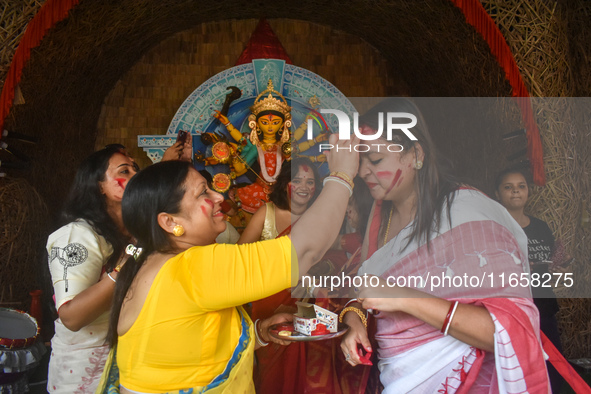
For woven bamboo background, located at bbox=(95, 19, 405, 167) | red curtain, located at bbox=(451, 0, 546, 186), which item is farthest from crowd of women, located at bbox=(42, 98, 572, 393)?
woven bamboo background, located at bbox=(95, 19, 405, 167)

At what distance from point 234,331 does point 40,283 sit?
1.85 metres

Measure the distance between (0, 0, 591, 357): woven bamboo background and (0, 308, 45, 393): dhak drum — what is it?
833mm

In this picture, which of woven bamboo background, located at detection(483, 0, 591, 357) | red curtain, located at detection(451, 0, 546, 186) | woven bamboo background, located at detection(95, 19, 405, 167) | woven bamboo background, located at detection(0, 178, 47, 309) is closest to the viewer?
red curtain, located at detection(451, 0, 546, 186)

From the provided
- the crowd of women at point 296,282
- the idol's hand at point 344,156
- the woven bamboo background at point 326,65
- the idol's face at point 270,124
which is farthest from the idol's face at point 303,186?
the idol's face at point 270,124

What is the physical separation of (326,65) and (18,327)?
7.92 feet

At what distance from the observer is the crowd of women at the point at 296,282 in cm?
126

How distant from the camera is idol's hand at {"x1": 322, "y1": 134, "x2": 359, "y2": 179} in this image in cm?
147

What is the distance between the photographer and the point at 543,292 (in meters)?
1.62

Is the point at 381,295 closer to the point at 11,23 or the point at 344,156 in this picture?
the point at 344,156

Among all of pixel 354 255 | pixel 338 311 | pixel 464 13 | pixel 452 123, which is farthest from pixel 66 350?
pixel 464 13

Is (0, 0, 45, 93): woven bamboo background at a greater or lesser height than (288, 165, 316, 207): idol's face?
greater

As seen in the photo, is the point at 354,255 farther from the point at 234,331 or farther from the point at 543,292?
the point at 543,292

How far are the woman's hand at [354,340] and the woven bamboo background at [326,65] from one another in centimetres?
70

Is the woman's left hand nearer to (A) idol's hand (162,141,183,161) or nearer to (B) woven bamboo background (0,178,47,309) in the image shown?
(A) idol's hand (162,141,183,161)
